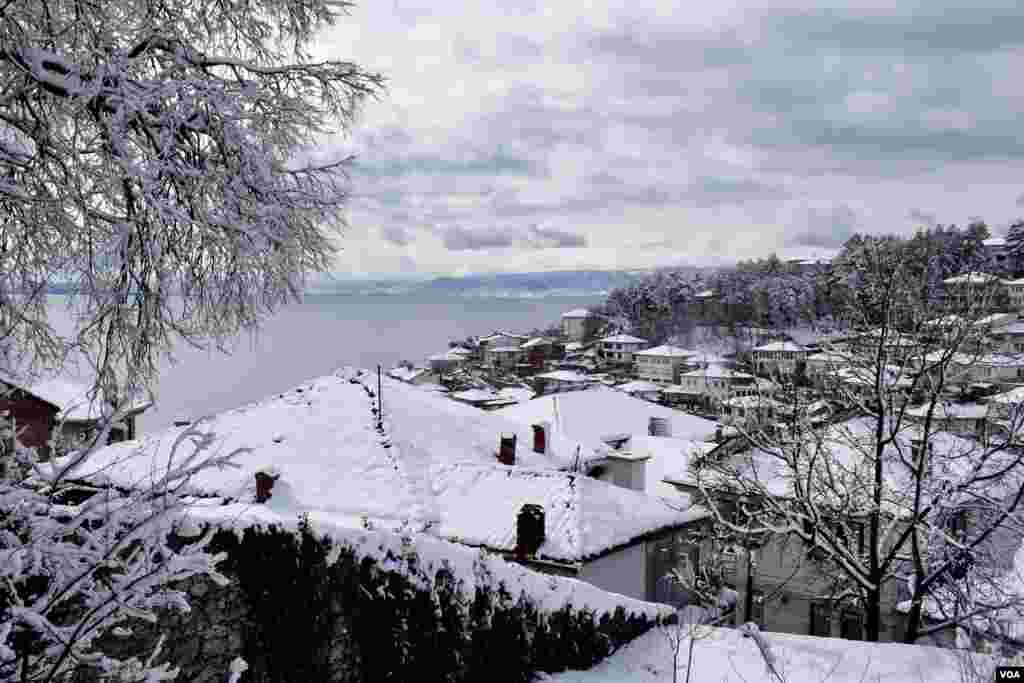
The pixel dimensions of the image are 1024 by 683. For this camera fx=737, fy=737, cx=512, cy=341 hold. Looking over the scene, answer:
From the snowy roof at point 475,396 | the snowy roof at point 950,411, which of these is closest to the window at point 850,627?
the snowy roof at point 950,411

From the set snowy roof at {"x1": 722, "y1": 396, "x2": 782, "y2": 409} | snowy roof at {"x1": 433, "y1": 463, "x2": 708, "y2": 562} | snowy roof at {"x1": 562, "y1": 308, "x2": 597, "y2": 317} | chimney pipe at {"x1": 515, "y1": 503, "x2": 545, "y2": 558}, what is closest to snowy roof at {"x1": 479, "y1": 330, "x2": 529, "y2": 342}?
snowy roof at {"x1": 562, "y1": 308, "x2": 597, "y2": 317}

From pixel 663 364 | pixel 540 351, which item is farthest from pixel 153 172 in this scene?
pixel 540 351

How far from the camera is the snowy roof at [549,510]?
1331 centimetres

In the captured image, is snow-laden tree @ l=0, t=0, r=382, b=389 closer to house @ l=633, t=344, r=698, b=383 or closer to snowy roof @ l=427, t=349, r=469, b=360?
house @ l=633, t=344, r=698, b=383

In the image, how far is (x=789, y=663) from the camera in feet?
24.3

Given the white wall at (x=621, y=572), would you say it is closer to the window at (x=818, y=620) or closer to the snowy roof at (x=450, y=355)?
the window at (x=818, y=620)

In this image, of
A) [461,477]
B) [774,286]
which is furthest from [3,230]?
[774,286]

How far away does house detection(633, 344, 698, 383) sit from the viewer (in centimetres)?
8706

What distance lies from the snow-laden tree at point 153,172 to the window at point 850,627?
1947 cm

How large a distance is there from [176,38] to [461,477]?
11.7 m

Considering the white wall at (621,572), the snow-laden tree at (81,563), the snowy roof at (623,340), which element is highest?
the snow-laden tree at (81,563)

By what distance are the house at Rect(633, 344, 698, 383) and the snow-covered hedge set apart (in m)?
80.3

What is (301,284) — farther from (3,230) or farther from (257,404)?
(257,404)

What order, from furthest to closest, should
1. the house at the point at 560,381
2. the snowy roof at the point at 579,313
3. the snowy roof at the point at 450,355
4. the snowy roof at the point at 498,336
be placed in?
the snowy roof at the point at 579,313 → the snowy roof at the point at 498,336 → the snowy roof at the point at 450,355 → the house at the point at 560,381
